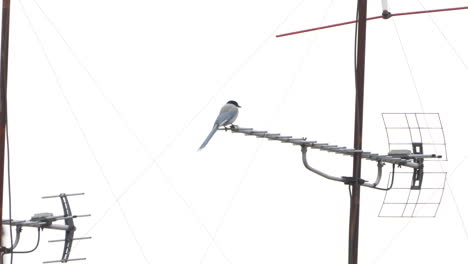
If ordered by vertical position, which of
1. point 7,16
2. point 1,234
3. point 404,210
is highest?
point 7,16

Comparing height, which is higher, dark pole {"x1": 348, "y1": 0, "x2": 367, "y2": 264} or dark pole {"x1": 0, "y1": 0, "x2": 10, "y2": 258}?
dark pole {"x1": 0, "y1": 0, "x2": 10, "y2": 258}

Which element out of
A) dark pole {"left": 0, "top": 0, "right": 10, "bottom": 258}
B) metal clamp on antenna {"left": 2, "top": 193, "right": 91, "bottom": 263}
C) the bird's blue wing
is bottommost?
the bird's blue wing

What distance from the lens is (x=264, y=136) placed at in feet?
109

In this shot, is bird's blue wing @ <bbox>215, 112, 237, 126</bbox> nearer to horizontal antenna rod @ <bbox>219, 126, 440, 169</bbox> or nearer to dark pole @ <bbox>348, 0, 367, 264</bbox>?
horizontal antenna rod @ <bbox>219, 126, 440, 169</bbox>

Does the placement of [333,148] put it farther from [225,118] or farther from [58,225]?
[58,225]

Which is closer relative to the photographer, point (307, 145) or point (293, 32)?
point (307, 145)

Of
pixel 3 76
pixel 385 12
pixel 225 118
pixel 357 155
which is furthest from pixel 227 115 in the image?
pixel 3 76

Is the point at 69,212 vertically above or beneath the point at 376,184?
above

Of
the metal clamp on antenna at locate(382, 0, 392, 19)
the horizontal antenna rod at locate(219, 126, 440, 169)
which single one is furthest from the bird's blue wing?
the metal clamp on antenna at locate(382, 0, 392, 19)

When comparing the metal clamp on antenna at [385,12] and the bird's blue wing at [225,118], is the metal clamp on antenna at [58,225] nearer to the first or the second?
the bird's blue wing at [225,118]

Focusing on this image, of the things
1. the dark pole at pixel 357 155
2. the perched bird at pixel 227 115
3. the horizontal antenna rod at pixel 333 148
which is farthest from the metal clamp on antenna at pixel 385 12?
the perched bird at pixel 227 115

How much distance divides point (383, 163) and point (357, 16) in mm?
2920

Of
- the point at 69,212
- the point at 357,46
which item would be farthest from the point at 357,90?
the point at 69,212

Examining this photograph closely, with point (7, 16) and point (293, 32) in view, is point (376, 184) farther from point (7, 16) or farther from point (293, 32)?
point (7, 16)
